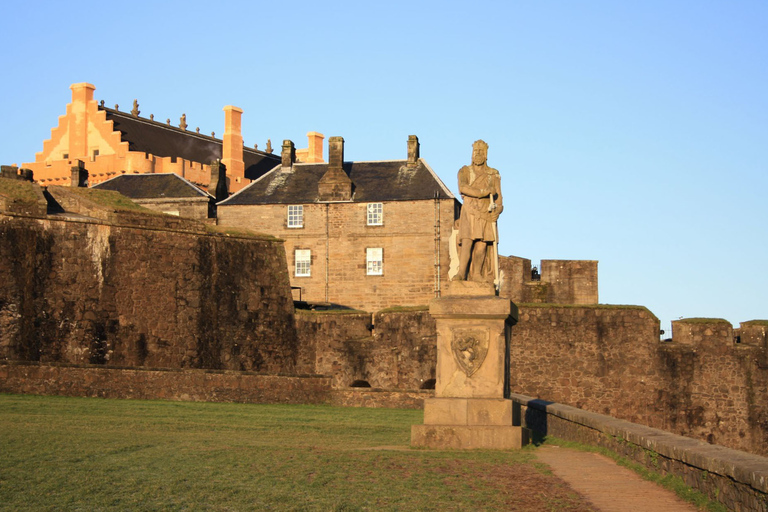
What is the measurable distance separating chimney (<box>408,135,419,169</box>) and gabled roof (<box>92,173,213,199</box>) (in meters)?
11.2

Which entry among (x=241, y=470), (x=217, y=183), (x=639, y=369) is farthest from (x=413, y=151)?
(x=241, y=470)

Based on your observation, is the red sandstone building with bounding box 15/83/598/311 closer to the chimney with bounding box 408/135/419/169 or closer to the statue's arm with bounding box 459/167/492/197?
the chimney with bounding box 408/135/419/169

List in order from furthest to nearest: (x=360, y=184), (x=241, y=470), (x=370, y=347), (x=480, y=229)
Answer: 1. (x=360, y=184)
2. (x=370, y=347)
3. (x=480, y=229)
4. (x=241, y=470)

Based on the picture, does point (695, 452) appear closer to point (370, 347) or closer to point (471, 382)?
point (471, 382)

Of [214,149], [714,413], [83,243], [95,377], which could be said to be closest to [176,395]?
[95,377]

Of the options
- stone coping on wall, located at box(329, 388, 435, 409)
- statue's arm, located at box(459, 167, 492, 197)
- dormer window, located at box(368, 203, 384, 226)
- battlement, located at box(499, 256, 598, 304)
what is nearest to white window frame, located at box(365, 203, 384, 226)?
dormer window, located at box(368, 203, 384, 226)

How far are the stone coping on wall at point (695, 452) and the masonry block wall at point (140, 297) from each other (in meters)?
17.7

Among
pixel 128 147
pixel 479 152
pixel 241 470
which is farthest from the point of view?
pixel 128 147

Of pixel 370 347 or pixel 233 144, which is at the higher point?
pixel 233 144

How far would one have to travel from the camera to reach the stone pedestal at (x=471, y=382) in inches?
492

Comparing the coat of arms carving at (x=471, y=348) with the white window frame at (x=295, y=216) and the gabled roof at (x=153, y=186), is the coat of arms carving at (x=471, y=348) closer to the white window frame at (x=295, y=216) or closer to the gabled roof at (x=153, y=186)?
the white window frame at (x=295, y=216)

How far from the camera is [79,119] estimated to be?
62.6 metres

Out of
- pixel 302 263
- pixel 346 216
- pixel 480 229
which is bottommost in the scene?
pixel 480 229

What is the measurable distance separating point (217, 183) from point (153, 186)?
354cm
